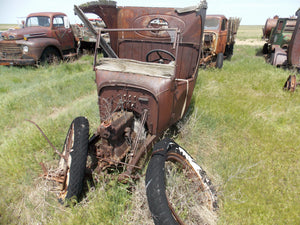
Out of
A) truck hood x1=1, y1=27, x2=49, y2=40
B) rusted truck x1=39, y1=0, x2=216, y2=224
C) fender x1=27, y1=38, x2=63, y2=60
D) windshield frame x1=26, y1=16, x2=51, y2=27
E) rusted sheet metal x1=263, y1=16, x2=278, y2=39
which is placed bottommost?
rusted truck x1=39, y1=0, x2=216, y2=224

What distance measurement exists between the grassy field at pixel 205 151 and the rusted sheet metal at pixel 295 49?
104 centimetres

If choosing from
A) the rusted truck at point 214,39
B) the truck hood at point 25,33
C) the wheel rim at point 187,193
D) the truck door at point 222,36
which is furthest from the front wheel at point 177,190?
the truck hood at point 25,33

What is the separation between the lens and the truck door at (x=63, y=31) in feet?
28.2

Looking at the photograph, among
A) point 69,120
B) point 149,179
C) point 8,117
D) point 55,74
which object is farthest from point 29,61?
point 149,179

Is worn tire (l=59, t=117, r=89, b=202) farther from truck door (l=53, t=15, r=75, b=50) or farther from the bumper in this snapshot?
truck door (l=53, t=15, r=75, b=50)

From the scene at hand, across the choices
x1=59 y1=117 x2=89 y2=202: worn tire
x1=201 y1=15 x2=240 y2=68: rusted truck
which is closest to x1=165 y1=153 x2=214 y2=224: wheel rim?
x1=59 y1=117 x2=89 y2=202: worn tire

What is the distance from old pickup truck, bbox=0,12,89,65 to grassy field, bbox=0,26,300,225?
74.7 inches

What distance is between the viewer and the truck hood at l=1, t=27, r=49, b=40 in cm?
746

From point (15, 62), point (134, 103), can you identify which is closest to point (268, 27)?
point (134, 103)

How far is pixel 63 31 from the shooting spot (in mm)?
8820

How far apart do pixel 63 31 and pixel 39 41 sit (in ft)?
5.16

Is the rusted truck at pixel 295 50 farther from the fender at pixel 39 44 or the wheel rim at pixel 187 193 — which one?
the fender at pixel 39 44

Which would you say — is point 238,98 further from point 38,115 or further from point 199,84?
point 38,115

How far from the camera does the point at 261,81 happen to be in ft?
19.3
